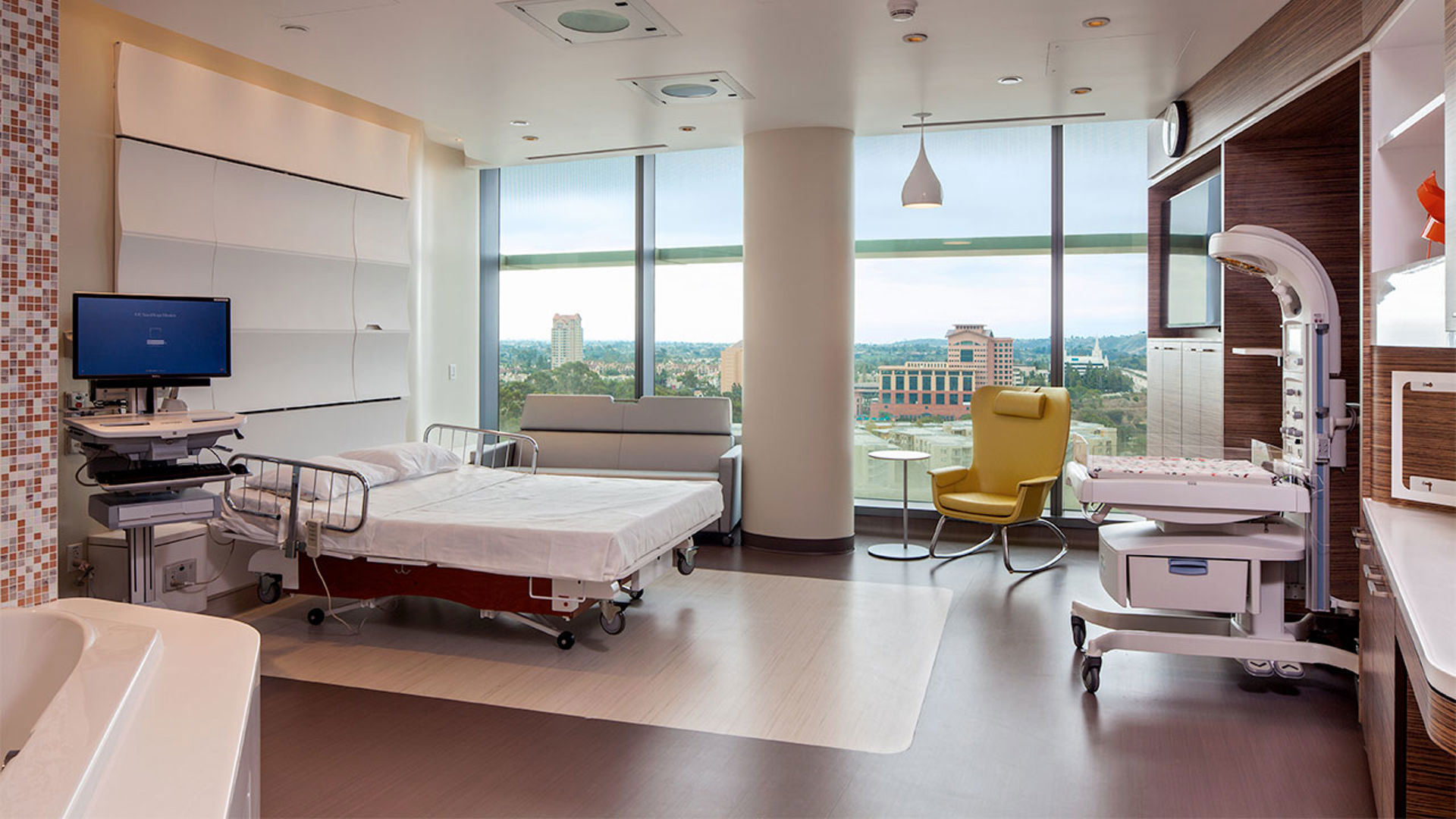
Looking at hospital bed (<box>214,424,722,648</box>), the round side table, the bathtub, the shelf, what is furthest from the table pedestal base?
the bathtub

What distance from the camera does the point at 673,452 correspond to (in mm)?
7297

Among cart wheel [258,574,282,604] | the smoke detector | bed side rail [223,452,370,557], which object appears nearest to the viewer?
the smoke detector

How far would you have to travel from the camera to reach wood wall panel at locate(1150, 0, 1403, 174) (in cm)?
356

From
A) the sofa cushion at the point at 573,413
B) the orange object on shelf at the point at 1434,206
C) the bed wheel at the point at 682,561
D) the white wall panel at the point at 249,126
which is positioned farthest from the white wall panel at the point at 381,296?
the orange object on shelf at the point at 1434,206

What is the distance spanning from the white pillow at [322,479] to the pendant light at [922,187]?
11.7ft

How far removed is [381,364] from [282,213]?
1289 millimetres

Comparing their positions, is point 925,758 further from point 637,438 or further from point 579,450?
point 579,450

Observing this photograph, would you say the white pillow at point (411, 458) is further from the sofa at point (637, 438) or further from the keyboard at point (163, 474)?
the sofa at point (637, 438)

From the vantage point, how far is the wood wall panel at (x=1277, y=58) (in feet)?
11.7

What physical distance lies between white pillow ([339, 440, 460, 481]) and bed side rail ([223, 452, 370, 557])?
43 centimetres

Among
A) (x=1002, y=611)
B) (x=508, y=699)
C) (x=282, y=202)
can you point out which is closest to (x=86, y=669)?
(x=508, y=699)

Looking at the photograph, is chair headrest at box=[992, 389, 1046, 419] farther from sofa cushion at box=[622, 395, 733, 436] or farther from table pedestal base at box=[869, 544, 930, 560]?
sofa cushion at box=[622, 395, 733, 436]

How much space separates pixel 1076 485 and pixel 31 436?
12.4 feet

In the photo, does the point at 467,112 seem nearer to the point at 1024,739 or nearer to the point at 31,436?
the point at 31,436
